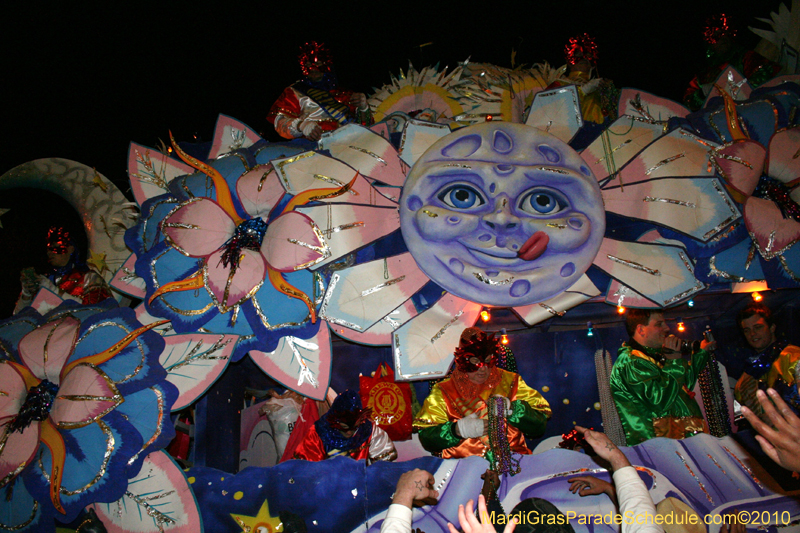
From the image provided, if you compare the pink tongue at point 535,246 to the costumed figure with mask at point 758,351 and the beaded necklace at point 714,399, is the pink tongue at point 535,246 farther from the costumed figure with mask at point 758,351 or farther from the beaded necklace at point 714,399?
the costumed figure with mask at point 758,351

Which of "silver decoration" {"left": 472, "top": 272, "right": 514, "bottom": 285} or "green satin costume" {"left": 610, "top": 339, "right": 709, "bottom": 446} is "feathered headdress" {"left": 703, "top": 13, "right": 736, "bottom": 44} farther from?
"silver decoration" {"left": 472, "top": 272, "right": 514, "bottom": 285}

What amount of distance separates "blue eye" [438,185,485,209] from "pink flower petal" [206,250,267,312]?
2.84ft

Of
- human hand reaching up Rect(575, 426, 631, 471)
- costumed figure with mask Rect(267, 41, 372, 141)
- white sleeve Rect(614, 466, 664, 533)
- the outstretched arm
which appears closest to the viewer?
the outstretched arm

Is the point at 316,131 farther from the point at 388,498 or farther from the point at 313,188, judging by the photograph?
the point at 388,498

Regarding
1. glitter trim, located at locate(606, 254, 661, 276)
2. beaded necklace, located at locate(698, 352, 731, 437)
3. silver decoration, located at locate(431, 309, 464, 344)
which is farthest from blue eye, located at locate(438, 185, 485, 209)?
beaded necklace, located at locate(698, 352, 731, 437)

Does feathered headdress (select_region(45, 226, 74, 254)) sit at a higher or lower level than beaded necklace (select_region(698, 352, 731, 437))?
higher

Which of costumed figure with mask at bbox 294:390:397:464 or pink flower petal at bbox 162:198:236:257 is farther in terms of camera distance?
costumed figure with mask at bbox 294:390:397:464

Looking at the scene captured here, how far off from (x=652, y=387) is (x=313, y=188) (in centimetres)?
190

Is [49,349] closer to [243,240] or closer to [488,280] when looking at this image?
[243,240]

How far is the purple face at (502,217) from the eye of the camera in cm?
235

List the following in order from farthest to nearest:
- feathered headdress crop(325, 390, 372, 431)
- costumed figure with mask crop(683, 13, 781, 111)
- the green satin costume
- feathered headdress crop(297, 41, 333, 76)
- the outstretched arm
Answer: feathered headdress crop(297, 41, 333, 76) → costumed figure with mask crop(683, 13, 781, 111) → feathered headdress crop(325, 390, 372, 431) → the green satin costume → the outstretched arm

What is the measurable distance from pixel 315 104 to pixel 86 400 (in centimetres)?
186

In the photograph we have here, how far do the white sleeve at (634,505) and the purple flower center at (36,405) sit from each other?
234cm

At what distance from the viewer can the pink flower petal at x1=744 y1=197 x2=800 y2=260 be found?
2.46 meters
